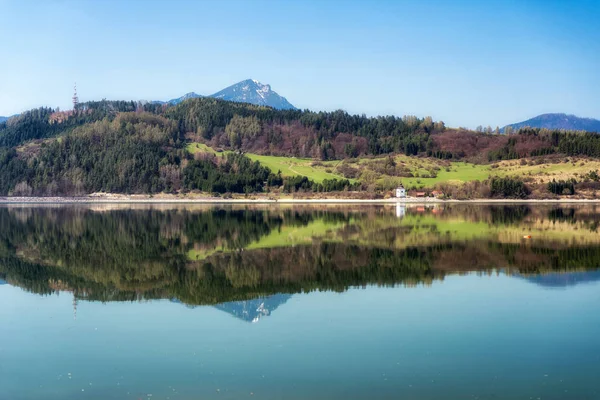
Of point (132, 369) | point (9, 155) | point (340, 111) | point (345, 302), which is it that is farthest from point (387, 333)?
point (340, 111)

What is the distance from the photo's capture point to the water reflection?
936 inches

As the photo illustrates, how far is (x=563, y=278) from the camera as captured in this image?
2575cm

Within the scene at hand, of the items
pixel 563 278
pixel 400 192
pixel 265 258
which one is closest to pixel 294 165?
pixel 400 192

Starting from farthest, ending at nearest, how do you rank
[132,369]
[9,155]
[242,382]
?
[9,155] → [132,369] → [242,382]

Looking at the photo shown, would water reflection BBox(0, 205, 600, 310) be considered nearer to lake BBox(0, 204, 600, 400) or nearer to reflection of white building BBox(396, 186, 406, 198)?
lake BBox(0, 204, 600, 400)

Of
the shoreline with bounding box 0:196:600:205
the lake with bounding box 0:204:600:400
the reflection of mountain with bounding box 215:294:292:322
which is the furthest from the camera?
the shoreline with bounding box 0:196:600:205

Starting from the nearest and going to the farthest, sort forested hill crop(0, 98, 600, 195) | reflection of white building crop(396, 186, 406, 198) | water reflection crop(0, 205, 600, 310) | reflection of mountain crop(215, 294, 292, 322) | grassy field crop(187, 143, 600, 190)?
reflection of mountain crop(215, 294, 292, 322) → water reflection crop(0, 205, 600, 310) → reflection of white building crop(396, 186, 406, 198) → grassy field crop(187, 143, 600, 190) → forested hill crop(0, 98, 600, 195)

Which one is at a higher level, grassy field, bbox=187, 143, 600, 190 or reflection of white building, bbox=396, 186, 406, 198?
grassy field, bbox=187, 143, 600, 190

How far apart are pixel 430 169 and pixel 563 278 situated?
112 m

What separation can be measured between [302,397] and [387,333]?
5.41m

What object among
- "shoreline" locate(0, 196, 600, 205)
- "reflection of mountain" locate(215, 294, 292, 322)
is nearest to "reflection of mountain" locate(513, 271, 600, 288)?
"reflection of mountain" locate(215, 294, 292, 322)

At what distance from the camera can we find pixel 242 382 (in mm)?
13023

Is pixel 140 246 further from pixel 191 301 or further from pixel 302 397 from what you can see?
pixel 302 397

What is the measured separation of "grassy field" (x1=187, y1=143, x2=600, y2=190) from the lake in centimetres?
9080
